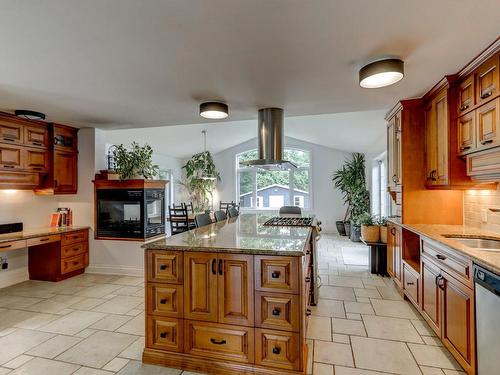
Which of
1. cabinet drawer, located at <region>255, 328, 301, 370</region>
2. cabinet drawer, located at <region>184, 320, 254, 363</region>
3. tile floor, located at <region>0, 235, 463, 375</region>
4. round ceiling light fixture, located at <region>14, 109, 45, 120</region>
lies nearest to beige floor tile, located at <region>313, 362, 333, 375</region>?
tile floor, located at <region>0, 235, 463, 375</region>

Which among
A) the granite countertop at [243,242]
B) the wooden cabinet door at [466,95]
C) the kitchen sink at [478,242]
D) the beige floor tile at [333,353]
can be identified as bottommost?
the beige floor tile at [333,353]

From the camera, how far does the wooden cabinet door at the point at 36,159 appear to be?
383cm

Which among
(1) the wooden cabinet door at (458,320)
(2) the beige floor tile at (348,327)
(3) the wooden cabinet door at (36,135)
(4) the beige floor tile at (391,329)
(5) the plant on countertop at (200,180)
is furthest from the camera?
(5) the plant on countertop at (200,180)

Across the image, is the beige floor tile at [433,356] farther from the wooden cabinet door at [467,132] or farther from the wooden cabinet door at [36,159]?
the wooden cabinet door at [36,159]

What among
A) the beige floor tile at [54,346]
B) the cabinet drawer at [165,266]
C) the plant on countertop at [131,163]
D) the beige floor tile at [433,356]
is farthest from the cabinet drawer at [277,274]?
the plant on countertop at [131,163]

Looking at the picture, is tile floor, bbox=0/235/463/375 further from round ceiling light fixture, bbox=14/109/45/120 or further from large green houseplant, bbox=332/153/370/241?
large green houseplant, bbox=332/153/370/241

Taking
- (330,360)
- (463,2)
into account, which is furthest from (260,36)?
(330,360)

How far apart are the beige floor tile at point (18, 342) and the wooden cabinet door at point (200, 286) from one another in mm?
1466

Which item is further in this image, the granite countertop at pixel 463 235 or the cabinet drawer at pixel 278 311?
the cabinet drawer at pixel 278 311

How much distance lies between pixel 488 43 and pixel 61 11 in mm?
2671

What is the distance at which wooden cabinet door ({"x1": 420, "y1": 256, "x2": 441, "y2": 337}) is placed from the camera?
2322mm

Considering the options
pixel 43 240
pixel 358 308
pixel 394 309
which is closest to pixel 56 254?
pixel 43 240

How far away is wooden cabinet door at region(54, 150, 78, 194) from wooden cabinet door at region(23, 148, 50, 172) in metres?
0.12

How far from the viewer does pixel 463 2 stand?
1.49 metres
